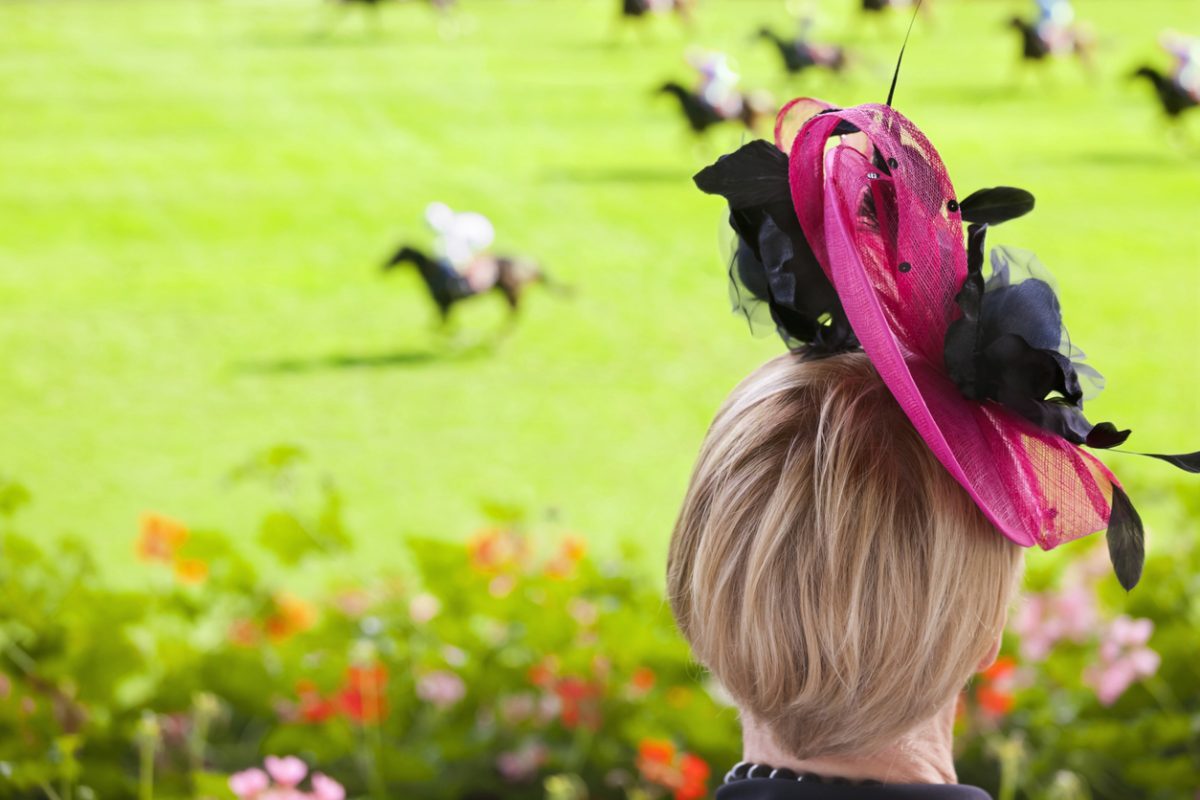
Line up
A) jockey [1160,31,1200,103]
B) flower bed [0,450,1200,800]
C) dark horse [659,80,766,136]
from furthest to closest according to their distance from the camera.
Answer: jockey [1160,31,1200,103], dark horse [659,80,766,136], flower bed [0,450,1200,800]

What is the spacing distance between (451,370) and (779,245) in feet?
16.4

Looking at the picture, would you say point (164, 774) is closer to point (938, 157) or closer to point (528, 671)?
point (528, 671)

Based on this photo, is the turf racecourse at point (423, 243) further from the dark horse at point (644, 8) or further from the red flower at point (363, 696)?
the red flower at point (363, 696)

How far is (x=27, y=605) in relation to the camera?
8.48 feet

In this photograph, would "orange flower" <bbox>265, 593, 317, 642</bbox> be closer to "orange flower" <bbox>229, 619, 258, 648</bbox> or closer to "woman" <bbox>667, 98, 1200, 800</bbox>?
"orange flower" <bbox>229, 619, 258, 648</bbox>

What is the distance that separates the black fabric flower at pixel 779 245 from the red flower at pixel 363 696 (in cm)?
123

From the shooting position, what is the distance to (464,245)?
675 cm

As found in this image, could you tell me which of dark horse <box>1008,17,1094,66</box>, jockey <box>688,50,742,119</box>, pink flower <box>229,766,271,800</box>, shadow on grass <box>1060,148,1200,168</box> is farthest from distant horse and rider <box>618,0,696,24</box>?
pink flower <box>229,766,271,800</box>

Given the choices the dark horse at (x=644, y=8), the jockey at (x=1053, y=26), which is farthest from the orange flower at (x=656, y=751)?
the dark horse at (x=644, y=8)

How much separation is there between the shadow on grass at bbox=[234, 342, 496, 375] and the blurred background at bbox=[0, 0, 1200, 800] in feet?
0.09

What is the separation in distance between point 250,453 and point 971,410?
4.35 meters

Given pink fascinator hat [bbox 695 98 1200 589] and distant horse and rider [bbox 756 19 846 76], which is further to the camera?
distant horse and rider [bbox 756 19 846 76]

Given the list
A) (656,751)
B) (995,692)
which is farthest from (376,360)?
(656,751)

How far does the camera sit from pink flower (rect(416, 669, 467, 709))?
2.72 metres
